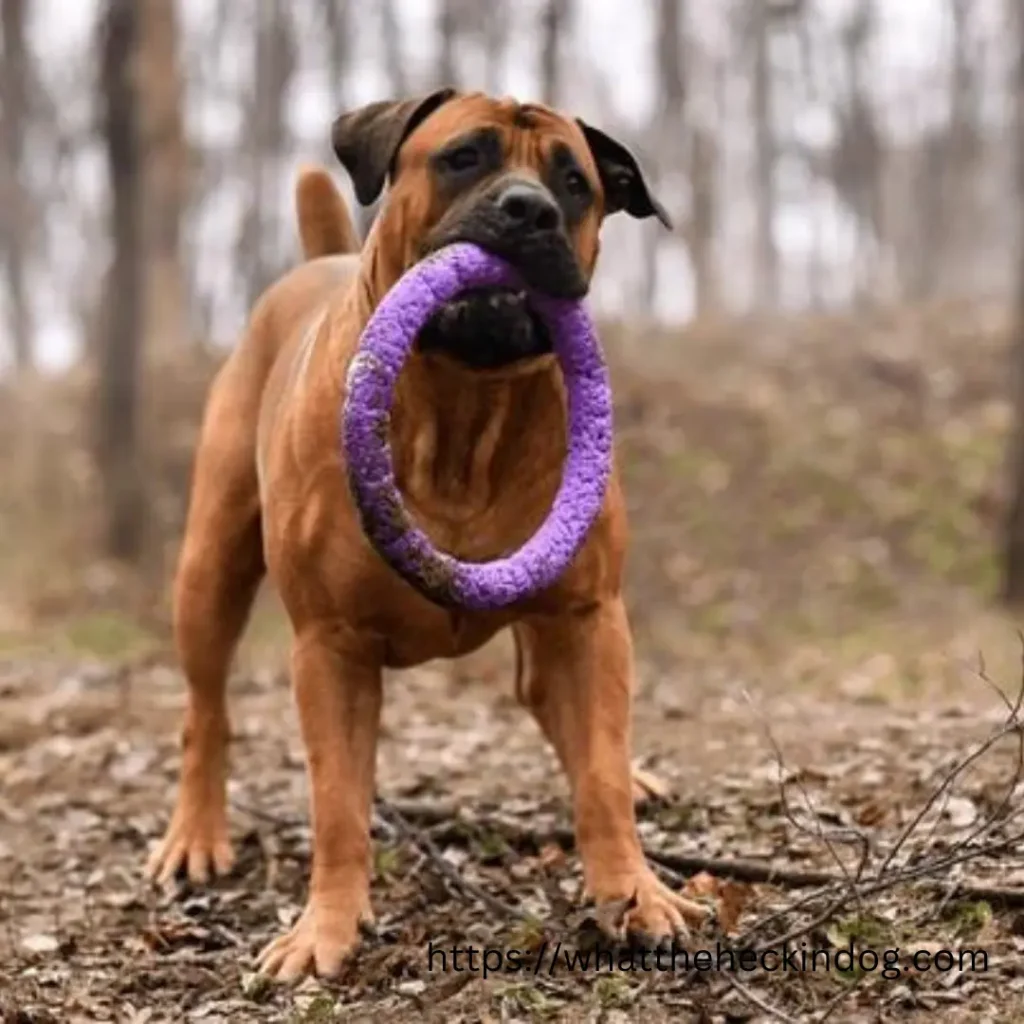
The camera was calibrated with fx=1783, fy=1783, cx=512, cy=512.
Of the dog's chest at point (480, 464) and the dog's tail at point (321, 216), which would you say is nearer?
the dog's chest at point (480, 464)

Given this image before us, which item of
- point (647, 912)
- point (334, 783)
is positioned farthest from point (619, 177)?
→ point (647, 912)

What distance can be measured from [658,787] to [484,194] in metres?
2.41

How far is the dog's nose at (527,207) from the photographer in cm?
381

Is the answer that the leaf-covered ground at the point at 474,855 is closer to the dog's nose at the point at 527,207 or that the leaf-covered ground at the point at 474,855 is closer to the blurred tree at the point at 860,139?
the dog's nose at the point at 527,207

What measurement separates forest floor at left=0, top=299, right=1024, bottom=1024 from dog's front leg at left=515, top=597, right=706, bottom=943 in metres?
0.12

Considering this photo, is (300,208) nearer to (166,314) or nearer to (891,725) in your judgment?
(891,725)

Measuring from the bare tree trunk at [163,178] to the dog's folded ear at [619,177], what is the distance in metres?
10.4

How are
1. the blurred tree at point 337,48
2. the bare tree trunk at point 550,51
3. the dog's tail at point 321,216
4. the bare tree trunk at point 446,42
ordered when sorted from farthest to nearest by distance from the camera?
the blurred tree at point 337,48
the bare tree trunk at point 446,42
the bare tree trunk at point 550,51
the dog's tail at point 321,216

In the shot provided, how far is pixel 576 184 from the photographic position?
4.04 m

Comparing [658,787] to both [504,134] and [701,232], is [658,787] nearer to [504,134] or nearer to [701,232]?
[504,134]

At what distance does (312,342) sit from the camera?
4.61 metres

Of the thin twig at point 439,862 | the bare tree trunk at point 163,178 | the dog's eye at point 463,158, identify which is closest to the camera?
the dog's eye at point 463,158

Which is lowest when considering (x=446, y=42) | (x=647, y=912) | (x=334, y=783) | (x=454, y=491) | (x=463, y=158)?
(x=647, y=912)

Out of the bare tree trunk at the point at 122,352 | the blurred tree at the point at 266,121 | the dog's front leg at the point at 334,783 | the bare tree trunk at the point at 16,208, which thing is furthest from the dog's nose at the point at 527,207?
the blurred tree at the point at 266,121
